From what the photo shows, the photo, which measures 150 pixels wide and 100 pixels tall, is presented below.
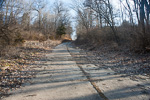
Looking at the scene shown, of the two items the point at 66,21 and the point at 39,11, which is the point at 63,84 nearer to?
the point at 39,11

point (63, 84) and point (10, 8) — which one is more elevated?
point (10, 8)

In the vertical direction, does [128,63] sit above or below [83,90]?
above

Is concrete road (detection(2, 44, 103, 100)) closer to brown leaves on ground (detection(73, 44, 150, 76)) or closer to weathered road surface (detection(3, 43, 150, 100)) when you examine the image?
weathered road surface (detection(3, 43, 150, 100))

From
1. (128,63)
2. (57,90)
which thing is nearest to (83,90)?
(57,90)

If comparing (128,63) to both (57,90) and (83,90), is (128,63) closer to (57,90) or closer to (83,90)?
(83,90)

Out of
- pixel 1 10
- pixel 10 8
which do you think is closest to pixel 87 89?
pixel 1 10

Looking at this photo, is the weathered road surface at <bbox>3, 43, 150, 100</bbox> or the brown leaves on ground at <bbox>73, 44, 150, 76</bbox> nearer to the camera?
the weathered road surface at <bbox>3, 43, 150, 100</bbox>

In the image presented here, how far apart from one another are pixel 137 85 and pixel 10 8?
12.4 metres

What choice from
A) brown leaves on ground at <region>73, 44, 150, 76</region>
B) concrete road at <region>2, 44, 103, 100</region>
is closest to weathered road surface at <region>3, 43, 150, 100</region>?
concrete road at <region>2, 44, 103, 100</region>

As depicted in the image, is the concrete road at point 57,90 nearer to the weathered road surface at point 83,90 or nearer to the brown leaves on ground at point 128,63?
the weathered road surface at point 83,90

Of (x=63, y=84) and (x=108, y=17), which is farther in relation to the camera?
(x=108, y=17)

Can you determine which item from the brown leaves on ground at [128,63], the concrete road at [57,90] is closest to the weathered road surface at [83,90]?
the concrete road at [57,90]

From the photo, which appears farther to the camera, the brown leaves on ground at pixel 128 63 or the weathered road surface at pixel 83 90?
the brown leaves on ground at pixel 128 63

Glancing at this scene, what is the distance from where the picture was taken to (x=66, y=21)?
60469 millimetres
